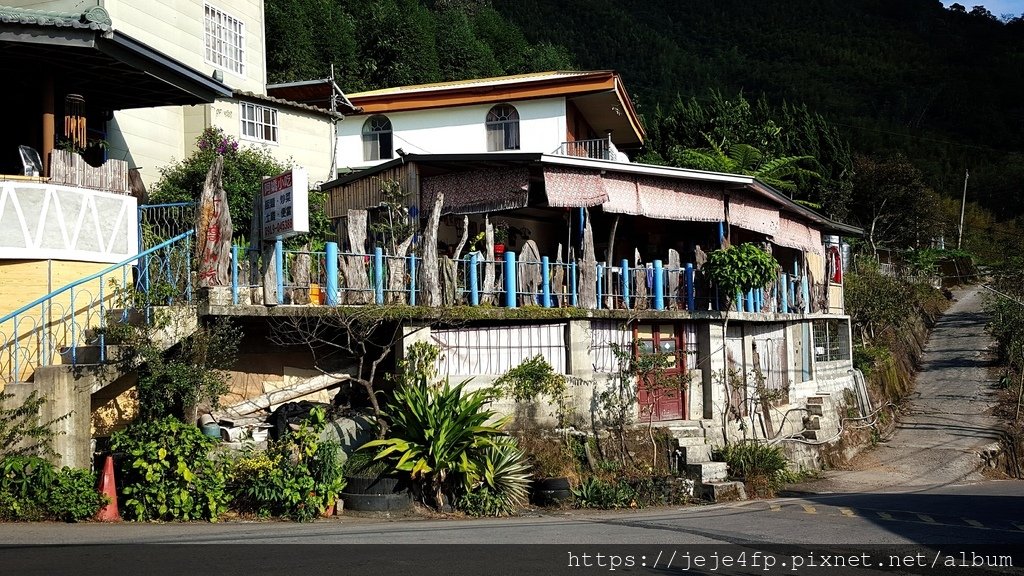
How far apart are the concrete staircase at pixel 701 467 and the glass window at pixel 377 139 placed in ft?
49.0

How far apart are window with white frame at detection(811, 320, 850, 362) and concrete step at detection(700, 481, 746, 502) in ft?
37.9

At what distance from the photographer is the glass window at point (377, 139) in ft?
98.3

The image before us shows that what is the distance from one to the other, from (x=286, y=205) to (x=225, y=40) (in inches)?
497

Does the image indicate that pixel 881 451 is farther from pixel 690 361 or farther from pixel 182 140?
pixel 182 140

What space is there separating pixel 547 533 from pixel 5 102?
44.5 ft

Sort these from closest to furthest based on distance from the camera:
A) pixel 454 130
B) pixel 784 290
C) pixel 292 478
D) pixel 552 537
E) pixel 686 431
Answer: pixel 552 537 < pixel 292 478 < pixel 686 431 < pixel 784 290 < pixel 454 130

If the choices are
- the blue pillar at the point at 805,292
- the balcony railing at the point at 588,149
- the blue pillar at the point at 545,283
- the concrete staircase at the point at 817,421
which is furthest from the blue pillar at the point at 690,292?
the balcony railing at the point at 588,149

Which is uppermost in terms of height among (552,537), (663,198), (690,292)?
(663,198)

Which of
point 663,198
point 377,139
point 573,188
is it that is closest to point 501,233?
point 573,188

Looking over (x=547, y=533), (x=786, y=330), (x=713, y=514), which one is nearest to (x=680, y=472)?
(x=713, y=514)

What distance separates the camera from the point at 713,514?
48.6 feet

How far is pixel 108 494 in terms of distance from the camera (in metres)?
12.2

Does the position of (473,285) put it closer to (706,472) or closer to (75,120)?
(706,472)

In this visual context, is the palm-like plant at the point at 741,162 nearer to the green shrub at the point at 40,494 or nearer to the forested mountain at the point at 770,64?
the forested mountain at the point at 770,64
